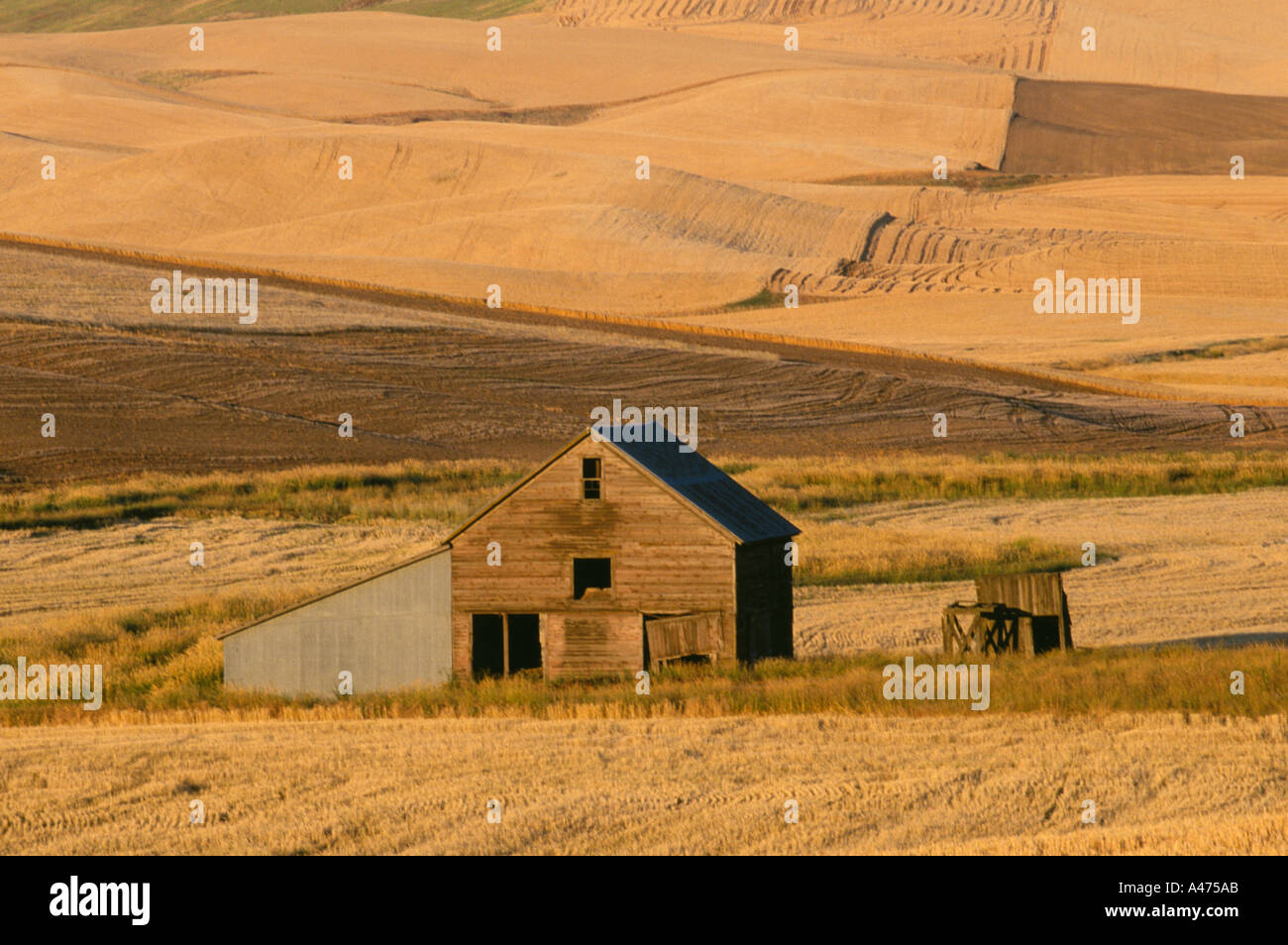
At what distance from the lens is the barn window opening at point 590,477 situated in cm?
2842

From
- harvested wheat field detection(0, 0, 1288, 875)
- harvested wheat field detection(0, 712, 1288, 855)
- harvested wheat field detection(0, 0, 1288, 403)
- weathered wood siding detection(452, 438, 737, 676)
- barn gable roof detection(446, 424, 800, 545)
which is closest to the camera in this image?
harvested wheat field detection(0, 712, 1288, 855)

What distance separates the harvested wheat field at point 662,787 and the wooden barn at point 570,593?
5.22 m

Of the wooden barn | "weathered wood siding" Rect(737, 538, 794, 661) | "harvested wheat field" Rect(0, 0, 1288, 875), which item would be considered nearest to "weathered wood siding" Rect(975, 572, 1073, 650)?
"harvested wheat field" Rect(0, 0, 1288, 875)

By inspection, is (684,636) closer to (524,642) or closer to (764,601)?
(764,601)

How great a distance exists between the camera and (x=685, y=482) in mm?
28766

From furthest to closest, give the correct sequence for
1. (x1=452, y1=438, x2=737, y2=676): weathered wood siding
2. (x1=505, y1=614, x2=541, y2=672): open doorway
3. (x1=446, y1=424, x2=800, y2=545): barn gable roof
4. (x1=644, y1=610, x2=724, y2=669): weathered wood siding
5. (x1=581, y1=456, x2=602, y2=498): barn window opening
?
(x1=505, y1=614, x2=541, y2=672): open doorway
(x1=581, y1=456, x2=602, y2=498): barn window opening
(x1=446, y1=424, x2=800, y2=545): barn gable roof
(x1=452, y1=438, x2=737, y2=676): weathered wood siding
(x1=644, y1=610, x2=724, y2=669): weathered wood siding

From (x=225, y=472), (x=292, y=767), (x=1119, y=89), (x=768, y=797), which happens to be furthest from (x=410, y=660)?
(x=1119, y=89)

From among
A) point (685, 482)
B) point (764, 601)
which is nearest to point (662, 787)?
point (764, 601)

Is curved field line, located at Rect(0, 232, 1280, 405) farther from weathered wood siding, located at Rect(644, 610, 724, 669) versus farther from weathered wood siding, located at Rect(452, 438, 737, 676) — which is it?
weathered wood siding, located at Rect(644, 610, 724, 669)

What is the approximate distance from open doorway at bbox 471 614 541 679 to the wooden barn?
27 millimetres

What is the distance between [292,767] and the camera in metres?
19.8

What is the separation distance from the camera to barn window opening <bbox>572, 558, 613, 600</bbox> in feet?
92.5

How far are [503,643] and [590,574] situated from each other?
172 centimetres

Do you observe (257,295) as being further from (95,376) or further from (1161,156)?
(1161,156)
